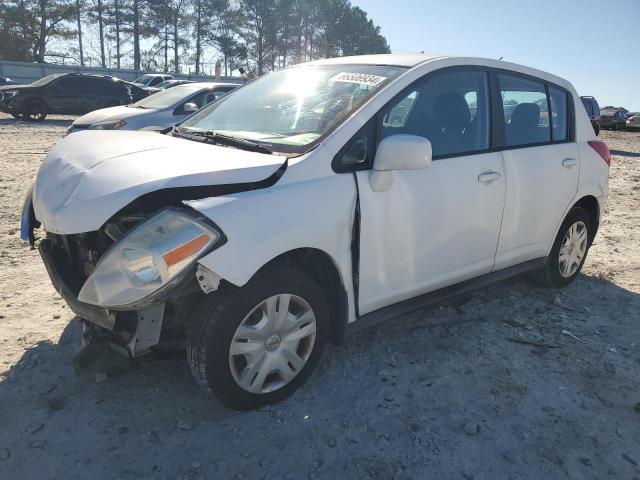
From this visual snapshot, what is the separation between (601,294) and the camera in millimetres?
4320

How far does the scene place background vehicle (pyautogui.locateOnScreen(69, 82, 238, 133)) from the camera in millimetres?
8398

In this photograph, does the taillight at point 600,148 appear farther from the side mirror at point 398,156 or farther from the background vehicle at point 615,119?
the background vehicle at point 615,119

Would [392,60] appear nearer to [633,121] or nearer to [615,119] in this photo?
[633,121]

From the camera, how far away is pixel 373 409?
266 cm

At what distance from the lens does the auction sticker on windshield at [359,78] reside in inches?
117

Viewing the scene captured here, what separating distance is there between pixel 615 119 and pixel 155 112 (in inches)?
1232

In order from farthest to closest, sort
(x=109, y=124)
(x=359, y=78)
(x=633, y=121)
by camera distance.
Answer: (x=633, y=121), (x=109, y=124), (x=359, y=78)

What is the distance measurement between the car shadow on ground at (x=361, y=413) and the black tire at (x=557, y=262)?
0.78 metres

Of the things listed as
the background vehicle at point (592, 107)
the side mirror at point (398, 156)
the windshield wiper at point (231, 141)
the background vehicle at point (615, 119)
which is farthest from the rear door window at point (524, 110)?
the background vehicle at point (615, 119)

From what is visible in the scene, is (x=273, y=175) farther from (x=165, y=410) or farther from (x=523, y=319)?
(x=523, y=319)

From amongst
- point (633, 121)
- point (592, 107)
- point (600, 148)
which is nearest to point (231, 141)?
point (600, 148)

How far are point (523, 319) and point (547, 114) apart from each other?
5.15 ft

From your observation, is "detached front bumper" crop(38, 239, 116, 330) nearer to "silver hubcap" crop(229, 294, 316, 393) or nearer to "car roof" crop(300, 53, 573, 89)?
"silver hubcap" crop(229, 294, 316, 393)

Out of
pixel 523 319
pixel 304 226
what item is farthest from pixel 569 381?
pixel 304 226
